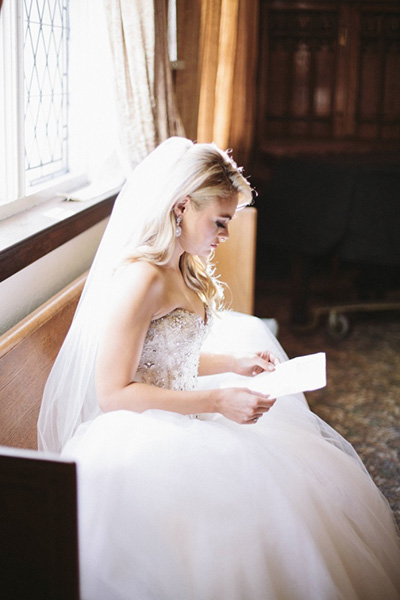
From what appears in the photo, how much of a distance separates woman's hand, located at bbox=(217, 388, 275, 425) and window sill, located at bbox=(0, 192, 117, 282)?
779mm

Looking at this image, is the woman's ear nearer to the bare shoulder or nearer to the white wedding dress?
the bare shoulder

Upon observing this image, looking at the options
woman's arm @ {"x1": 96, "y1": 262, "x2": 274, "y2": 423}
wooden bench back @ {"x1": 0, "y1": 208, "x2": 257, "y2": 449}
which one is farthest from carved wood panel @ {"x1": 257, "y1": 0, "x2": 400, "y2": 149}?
woman's arm @ {"x1": 96, "y1": 262, "x2": 274, "y2": 423}

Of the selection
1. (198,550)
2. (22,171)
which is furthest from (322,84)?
(198,550)

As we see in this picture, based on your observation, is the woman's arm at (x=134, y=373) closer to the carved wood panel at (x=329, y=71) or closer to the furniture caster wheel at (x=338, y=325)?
the furniture caster wheel at (x=338, y=325)

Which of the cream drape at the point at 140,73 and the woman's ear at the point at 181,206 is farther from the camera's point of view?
the cream drape at the point at 140,73

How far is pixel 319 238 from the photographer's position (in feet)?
15.4

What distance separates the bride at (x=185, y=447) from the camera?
1.61 meters

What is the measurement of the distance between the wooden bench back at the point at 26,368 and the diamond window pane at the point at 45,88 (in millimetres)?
1000

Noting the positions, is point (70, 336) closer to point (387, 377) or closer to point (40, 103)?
point (40, 103)

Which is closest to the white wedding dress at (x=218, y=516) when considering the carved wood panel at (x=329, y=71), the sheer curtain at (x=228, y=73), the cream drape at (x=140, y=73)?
the cream drape at (x=140, y=73)

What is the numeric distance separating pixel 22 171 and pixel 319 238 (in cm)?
236

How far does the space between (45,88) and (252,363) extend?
169cm

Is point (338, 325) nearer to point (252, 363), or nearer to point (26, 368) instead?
point (252, 363)

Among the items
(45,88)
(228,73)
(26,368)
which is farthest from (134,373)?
(228,73)
